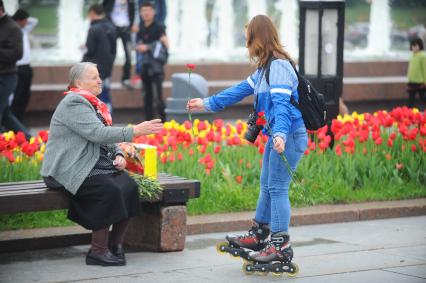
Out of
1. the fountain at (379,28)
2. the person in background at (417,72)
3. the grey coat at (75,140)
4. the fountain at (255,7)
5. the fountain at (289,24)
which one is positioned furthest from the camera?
the fountain at (379,28)

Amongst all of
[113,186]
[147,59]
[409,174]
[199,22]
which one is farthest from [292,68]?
[199,22]

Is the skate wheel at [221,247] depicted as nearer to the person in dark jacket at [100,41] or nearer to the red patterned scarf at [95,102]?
the red patterned scarf at [95,102]

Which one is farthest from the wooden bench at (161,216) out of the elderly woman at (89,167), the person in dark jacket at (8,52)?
the person in dark jacket at (8,52)

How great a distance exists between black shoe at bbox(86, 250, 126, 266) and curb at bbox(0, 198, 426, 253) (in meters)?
0.71

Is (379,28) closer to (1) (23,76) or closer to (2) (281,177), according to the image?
(1) (23,76)

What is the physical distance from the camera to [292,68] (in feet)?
24.5

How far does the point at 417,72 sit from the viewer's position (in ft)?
63.0

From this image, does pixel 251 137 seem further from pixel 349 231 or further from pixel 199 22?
pixel 199 22

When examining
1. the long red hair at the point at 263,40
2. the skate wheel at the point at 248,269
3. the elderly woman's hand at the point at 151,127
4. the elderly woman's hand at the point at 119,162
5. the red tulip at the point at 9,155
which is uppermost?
the long red hair at the point at 263,40

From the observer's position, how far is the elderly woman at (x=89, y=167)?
7.66 metres

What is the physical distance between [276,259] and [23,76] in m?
8.84

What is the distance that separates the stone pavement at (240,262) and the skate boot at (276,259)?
0.18 feet

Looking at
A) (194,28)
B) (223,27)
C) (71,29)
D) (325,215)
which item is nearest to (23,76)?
(325,215)

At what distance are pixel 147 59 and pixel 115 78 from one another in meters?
3.62
